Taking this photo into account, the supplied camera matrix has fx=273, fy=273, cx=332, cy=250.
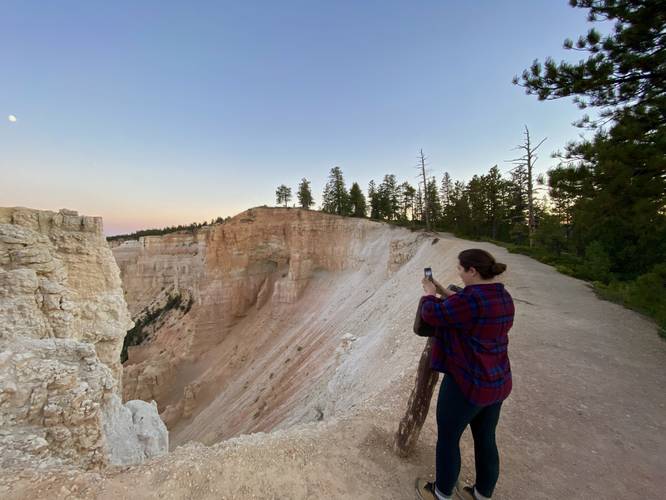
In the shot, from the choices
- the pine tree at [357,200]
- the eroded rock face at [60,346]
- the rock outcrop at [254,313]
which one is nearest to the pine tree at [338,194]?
the pine tree at [357,200]

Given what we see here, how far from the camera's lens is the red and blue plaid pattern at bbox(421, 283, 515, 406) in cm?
205

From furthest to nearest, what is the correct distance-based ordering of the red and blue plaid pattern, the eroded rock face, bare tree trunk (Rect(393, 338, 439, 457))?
1. the eroded rock face
2. bare tree trunk (Rect(393, 338, 439, 457))
3. the red and blue plaid pattern

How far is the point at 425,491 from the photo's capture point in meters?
2.58

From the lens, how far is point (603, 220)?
20.1ft

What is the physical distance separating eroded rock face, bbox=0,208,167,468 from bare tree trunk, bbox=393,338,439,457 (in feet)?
14.0

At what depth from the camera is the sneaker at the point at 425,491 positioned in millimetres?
2537

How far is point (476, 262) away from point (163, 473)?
3.76m

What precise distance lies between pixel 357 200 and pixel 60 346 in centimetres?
3763

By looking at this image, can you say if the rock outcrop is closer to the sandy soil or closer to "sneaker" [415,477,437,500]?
the sandy soil

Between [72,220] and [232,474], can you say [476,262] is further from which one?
[72,220]

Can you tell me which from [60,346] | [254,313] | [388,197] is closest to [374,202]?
[388,197]

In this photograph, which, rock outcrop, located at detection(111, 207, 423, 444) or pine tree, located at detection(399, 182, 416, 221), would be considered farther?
pine tree, located at detection(399, 182, 416, 221)

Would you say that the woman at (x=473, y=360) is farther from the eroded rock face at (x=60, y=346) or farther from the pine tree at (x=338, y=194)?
the pine tree at (x=338, y=194)

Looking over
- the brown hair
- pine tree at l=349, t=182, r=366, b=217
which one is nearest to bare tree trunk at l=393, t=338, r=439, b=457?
the brown hair
